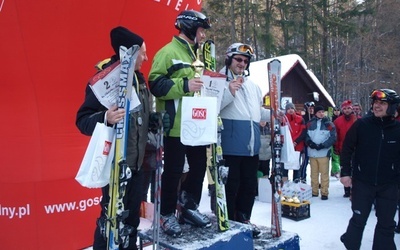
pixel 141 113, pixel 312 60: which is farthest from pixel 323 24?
pixel 141 113

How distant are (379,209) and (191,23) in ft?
9.46

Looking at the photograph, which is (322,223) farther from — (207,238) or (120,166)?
(120,166)

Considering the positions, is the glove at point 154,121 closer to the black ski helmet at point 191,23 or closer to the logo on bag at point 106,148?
the logo on bag at point 106,148

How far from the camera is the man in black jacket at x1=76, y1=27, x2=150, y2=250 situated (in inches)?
99.3

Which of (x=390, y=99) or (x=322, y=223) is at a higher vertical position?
(x=390, y=99)

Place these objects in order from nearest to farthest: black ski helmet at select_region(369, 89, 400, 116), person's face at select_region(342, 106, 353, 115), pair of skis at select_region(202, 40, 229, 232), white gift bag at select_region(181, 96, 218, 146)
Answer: white gift bag at select_region(181, 96, 218, 146), pair of skis at select_region(202, 40, 229, 232), black ski helmet at select_region(369, 89, 400, 116), person's face at select_region(342, 106, 353, 115)

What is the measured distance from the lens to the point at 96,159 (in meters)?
2.37

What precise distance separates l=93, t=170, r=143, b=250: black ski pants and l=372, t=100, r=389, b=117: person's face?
2681 mm

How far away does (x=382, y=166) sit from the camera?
13.3 ft

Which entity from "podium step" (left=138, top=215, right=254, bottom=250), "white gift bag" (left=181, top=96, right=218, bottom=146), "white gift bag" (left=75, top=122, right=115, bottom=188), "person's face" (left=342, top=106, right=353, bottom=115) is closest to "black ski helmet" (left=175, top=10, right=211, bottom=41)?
"white gift bag" (left=181, top=96, right=218, bottom=146)

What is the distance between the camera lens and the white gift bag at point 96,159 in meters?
2.36

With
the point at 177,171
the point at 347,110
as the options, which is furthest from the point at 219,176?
the point at 347,110

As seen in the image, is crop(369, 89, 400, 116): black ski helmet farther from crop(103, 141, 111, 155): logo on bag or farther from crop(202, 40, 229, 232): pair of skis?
crop(103, 141, 111, 155): logo on bag

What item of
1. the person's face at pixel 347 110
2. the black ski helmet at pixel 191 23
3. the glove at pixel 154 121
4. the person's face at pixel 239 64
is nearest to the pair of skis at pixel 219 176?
the black ski helmet at pixel 191 23
